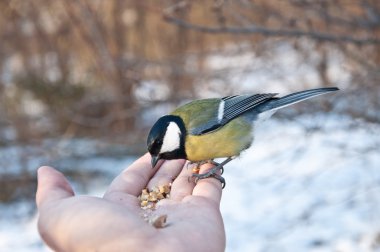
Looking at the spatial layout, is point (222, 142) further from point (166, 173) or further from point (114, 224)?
point (114, 224)

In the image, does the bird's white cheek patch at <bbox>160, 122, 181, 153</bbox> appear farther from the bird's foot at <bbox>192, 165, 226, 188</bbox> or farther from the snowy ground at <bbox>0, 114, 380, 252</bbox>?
the snowy ground at <bbox>0, 114, 380, 252</bbox>

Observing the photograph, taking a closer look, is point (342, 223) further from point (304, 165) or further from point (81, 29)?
point (81, 29)

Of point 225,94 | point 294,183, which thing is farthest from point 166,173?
point 294,183

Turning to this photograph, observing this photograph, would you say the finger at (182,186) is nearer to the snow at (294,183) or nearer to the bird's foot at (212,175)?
the bird's foot at (212,175)

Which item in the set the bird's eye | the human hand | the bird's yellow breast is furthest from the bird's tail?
the human hand

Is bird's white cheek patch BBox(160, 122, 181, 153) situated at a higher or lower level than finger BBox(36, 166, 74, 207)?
higher

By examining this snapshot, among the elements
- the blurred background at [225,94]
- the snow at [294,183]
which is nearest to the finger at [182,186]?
the blurred background at [225,94]

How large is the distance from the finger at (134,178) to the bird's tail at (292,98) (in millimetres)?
601

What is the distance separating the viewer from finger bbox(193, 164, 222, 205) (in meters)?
2.25

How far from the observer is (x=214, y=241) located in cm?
190

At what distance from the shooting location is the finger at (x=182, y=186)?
92.7 inches

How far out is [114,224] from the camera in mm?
1774

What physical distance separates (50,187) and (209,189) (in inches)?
24.5

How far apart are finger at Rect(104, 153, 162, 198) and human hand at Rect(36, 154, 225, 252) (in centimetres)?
17
